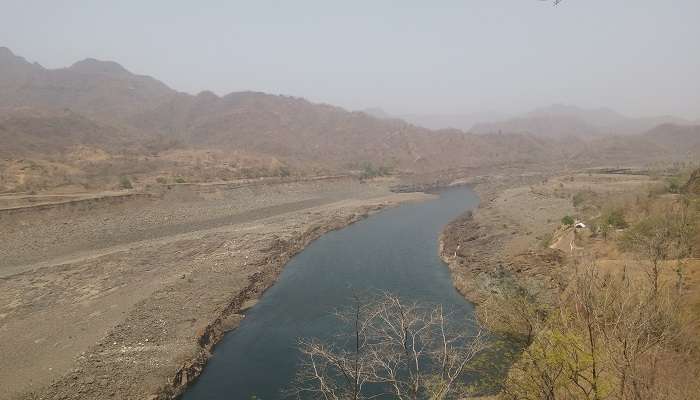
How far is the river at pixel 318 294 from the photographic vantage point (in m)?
17.2

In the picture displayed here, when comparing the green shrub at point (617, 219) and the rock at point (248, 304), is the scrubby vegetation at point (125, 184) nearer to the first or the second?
the rock at point (248, 304)

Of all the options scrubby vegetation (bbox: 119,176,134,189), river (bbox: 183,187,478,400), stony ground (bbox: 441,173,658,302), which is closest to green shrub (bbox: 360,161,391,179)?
stony ground (bbox: 441,173,658,302)

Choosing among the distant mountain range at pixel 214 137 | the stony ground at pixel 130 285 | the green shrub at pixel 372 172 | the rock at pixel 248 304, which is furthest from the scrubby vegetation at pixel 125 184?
the green shrub at pixel 372 172

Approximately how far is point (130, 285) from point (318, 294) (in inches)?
457

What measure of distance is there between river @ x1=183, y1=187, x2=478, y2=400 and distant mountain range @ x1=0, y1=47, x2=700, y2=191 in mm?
33235

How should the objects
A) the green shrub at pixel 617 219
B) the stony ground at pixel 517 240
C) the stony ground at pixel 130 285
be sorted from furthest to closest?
the green shrub at pixel 617 219 < the stony ground at pixel 517 240 < the stony ground at pixel 130 285

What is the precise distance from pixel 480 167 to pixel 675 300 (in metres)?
92.7

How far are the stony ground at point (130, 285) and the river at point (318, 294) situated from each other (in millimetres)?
1148

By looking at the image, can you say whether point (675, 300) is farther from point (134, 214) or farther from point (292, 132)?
point (292, 132)

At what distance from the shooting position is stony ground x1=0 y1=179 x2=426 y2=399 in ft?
53.3

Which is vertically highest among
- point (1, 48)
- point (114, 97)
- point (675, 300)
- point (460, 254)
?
point (1, 48)

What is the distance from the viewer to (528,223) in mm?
36344

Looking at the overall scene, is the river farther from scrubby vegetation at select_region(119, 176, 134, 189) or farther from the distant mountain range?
the distant mountain range

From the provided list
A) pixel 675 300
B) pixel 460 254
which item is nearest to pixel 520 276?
A: pixel 460 254
